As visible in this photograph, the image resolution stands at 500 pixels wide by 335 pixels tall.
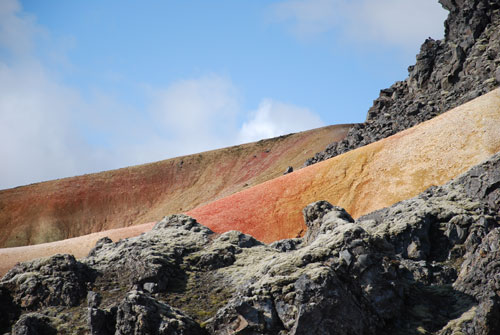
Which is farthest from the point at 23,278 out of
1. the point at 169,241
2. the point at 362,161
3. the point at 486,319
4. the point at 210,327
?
the point at 362,161

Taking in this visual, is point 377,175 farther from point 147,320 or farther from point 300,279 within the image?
point 147,320

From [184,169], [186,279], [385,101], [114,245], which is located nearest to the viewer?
[186,279]

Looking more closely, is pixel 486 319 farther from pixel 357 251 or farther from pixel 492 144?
pixel 492 144

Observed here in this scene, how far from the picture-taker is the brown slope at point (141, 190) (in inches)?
3051

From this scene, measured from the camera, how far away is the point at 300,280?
14367 millimetres

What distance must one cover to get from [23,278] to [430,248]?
16.9 meters

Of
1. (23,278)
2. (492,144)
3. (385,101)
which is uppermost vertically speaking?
(385,101)

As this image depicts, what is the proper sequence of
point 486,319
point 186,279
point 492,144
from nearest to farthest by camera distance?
point 486,319
point 186,279
point 492,144

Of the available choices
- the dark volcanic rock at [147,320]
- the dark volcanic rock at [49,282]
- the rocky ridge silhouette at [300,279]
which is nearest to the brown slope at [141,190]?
the rocky ridge silhouette at [300,279]

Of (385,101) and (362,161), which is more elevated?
(385,101)

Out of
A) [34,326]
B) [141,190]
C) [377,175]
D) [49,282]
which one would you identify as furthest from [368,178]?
[141,190]

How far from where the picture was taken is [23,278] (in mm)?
18844

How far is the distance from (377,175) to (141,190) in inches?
2274

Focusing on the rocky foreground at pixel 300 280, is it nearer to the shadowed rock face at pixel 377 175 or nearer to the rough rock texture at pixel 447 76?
the shadowed rock face at pixel 377 175
